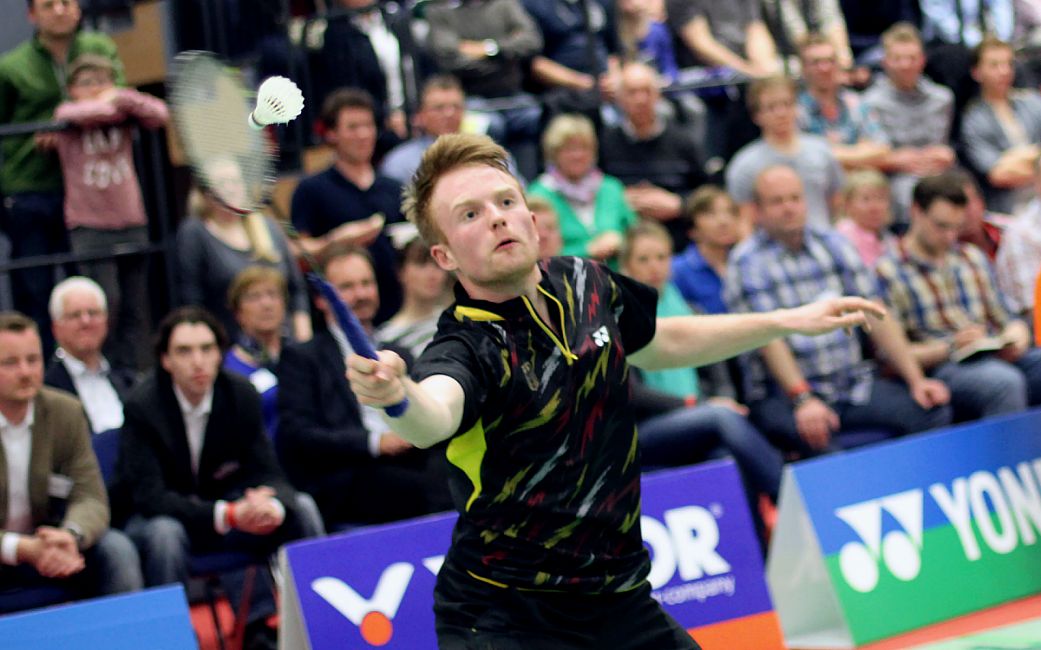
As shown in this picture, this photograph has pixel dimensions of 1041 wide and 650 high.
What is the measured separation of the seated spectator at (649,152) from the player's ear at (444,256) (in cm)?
532

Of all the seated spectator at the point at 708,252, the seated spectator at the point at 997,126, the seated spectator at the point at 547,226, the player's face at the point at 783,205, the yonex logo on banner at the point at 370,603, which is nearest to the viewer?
the yonex logo on banner at the point at 370,603

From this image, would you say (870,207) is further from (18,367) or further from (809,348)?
(18,367)

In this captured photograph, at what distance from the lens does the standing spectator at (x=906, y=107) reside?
32.3ft

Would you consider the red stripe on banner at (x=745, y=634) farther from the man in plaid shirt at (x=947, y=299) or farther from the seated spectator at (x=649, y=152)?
the seated spectator at (x=649, y=152)

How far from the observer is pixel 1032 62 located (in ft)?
36.4

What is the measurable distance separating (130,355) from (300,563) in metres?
2.89

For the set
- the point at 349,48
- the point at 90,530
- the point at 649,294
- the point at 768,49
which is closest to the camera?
the point at 649,294

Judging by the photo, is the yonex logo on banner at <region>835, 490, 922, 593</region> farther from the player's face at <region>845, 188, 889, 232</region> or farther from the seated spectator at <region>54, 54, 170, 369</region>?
the seated spectator at <region>54, 54, 170, 369</region>

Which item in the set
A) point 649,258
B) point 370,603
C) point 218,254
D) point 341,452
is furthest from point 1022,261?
point 370,603

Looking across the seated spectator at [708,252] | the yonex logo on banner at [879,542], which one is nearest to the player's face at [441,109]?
the seated spectator at [708,252]

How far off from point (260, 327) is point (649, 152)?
3.04 metres

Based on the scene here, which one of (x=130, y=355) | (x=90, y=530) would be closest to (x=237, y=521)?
(x=90, y=530)

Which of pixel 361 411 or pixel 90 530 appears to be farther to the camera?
pixel 361 411

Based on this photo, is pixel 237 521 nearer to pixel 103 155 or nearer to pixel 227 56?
pixel 103 155
